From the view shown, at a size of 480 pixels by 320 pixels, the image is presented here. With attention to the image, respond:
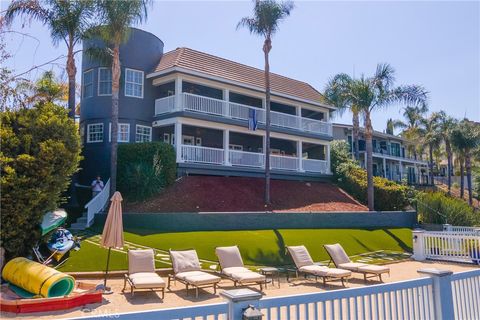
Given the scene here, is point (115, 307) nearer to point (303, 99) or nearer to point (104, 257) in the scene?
point (104, 257)

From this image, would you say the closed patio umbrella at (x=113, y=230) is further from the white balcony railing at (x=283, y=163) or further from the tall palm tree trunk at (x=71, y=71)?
the white balcony railing at (x=283, y=163)

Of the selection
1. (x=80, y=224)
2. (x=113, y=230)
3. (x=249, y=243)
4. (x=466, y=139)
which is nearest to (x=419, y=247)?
(x=249, y=243)

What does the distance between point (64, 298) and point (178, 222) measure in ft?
23.3

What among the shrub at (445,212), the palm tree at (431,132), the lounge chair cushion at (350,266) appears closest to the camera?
the lounge chair cushion at (350,266)

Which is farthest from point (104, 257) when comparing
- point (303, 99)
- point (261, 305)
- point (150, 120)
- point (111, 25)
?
point (303, 99)

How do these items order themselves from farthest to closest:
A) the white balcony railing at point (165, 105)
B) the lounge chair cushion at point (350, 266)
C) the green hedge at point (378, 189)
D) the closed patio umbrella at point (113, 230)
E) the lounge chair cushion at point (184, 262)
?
the green hedge at point (378, 189), the white balcony railing at point (165, 105), the lounge chair cushion at point (350, 266), the lounge chair cushion at point (184, 262), the closed patio umbrella at point (113, 230)

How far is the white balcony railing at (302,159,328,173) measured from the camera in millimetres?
27125

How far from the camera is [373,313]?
15.1ft

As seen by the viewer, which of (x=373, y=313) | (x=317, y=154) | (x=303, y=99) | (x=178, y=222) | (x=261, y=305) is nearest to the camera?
(x=261, y=305)

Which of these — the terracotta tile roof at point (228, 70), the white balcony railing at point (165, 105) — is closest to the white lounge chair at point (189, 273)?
the white balcony railing at point (165, 105)

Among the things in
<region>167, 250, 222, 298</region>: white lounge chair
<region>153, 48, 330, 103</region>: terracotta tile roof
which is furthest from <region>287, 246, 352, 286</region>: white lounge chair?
<region>153, 48, 330, 103</region>: terracotta tile roof

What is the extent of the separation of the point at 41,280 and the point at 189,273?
340cm

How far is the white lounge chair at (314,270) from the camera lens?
10.5m

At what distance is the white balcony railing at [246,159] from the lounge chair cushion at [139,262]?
523 inches
